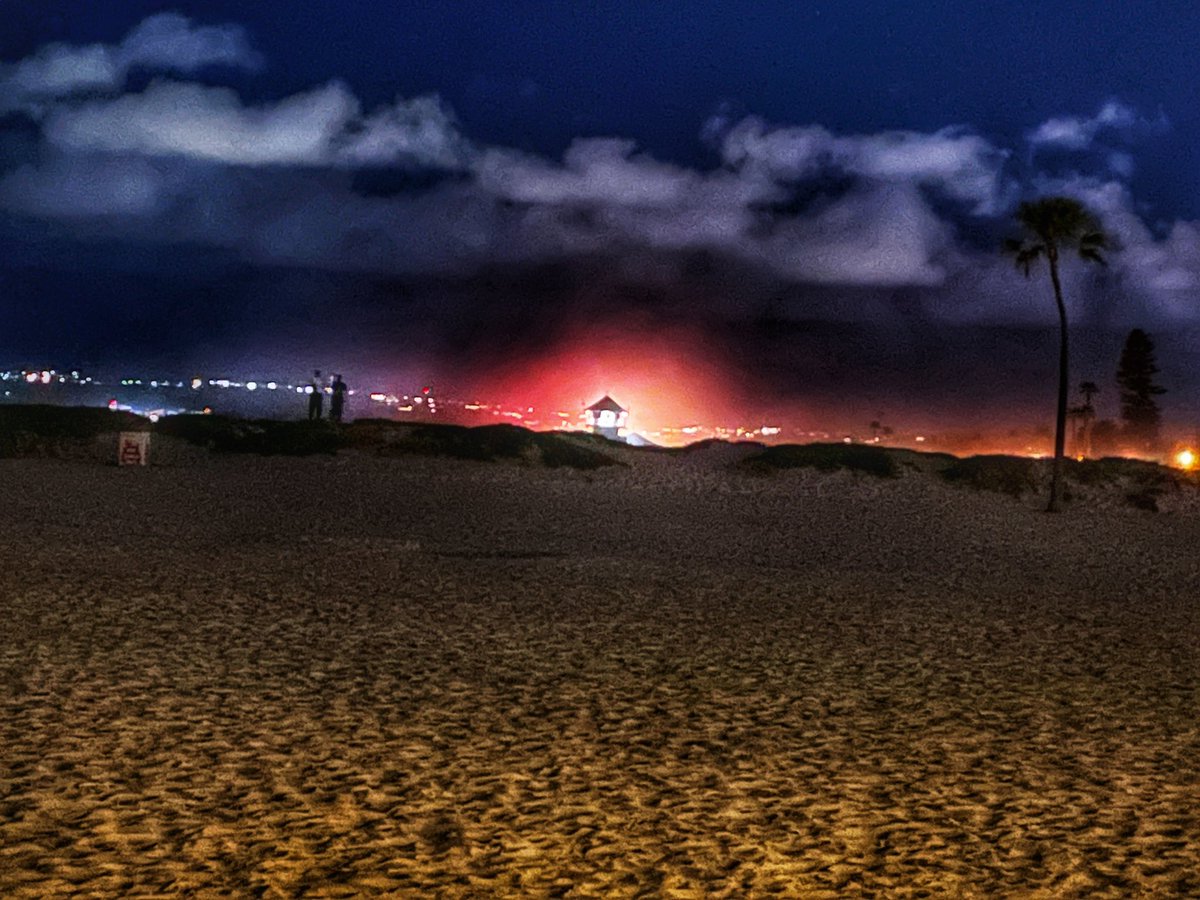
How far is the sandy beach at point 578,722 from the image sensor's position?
6.24 m

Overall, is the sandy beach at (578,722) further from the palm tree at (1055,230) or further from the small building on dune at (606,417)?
the small building on dune at (606,417)

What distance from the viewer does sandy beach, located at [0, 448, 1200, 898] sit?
6.24m

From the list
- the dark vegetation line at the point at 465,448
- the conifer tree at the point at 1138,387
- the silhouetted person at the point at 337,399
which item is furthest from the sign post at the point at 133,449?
the conifer tree at the point at 1138,387

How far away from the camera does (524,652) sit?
12336 mm

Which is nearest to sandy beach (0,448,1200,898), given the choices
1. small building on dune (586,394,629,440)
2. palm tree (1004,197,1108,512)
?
palm tree (1004,197,1108,512)

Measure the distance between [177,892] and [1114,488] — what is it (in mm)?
49101

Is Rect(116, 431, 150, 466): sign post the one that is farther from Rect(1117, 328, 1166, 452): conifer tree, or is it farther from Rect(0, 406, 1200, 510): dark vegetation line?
Rect(1117, 328, 1166, 452): conifer tree

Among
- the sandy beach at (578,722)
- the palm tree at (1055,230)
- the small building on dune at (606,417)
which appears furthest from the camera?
the small building on dune at (606,417)

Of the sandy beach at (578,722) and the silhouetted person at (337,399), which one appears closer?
the sandy beach at (578,722)

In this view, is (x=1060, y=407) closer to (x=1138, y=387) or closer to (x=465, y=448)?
(x=465, y=448)

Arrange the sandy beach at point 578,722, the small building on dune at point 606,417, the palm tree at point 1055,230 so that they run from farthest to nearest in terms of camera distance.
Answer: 1. the small building on dune at point 606,417
2. the palm tree at point 1055,230
3. the sandy beach at point 578,722

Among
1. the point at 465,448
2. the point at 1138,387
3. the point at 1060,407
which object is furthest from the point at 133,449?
the point at 1138,387

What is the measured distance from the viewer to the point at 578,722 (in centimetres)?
942

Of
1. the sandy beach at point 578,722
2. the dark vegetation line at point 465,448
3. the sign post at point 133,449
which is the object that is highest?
the dark vegetation line at point 465,448
